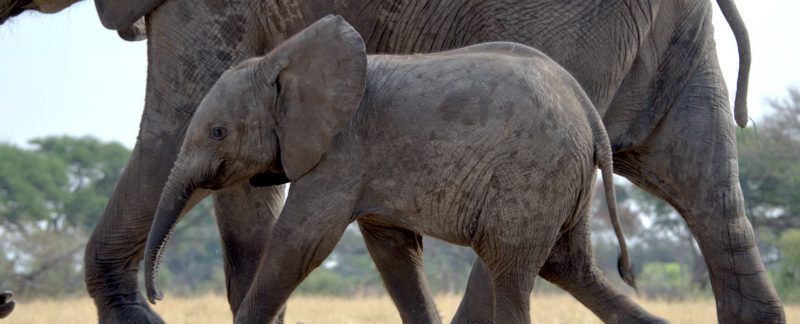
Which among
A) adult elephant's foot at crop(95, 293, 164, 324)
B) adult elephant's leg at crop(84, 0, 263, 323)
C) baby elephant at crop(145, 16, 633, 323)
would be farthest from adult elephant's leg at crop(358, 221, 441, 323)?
adult elephant's foot at crop(95, 293, 164, 324)

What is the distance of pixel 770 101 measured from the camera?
17688mm

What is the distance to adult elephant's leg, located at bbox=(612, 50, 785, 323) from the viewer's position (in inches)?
180

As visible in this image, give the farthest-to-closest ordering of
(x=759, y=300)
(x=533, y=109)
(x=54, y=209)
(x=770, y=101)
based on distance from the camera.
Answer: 1. (x=54, y=209)
2. (x=770, y=101)
3. (x=759, y=300)
4. (x=533, y=109)

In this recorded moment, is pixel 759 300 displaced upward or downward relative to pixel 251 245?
upward

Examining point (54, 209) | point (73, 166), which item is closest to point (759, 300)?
point (54, 209)

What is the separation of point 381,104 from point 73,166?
20.6 meters

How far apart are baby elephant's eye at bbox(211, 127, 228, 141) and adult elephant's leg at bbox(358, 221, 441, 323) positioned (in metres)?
0.52

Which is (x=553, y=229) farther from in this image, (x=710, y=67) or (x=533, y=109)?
(x=710, y=67)

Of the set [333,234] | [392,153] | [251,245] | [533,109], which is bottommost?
[251,245]

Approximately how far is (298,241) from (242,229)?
4.47 ft

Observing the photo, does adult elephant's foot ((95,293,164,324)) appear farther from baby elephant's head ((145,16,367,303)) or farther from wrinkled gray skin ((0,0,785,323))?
baby elephant's head ((145,16,367,303))

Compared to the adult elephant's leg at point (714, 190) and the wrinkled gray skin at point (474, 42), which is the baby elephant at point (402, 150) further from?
the adult elephant's leg at point (714, 190)

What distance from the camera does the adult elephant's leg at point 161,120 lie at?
4.30 metres

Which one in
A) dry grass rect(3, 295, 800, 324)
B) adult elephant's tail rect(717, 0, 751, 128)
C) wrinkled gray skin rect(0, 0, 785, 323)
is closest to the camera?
wrinkled gray skin rect(0, 0, 785, 323)
